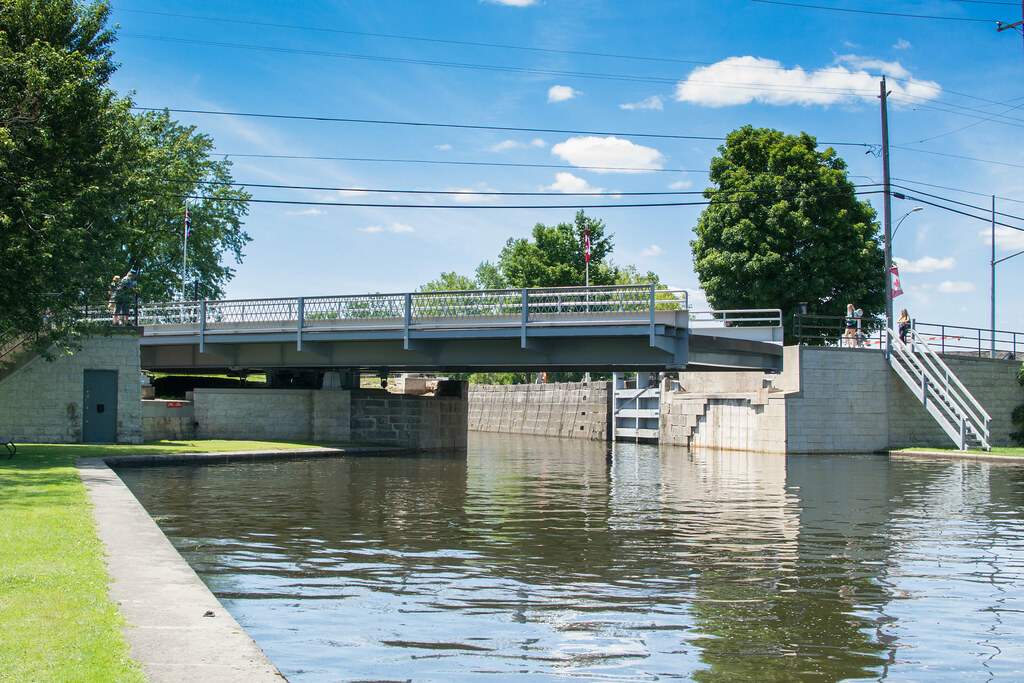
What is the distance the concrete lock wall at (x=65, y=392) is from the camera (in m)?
30.2

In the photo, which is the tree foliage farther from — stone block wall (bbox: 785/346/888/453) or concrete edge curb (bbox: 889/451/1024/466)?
concrete edge curb (bbox: 889/451/1024/466)

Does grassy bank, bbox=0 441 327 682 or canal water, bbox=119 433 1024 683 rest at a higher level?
grassy bank, bbox=0 441 327 682

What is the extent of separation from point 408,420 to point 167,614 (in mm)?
36215

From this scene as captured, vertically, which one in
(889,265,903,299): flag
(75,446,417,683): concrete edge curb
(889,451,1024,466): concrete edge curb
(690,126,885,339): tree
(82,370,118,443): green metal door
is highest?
(690,126,885,339): tree

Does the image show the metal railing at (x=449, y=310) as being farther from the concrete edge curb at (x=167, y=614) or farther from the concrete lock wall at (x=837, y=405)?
the concrete edge curb at (x=167, y=614)

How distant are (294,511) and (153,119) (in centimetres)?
4854

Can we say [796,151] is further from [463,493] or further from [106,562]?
[106,562]

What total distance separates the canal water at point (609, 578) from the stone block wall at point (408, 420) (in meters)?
18.7

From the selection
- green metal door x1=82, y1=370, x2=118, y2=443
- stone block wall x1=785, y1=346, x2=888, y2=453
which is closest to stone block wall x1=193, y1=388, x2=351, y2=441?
green metal door x1=82, y1=370, x2=118, y2=443

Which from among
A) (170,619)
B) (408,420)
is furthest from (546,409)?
(170,619)

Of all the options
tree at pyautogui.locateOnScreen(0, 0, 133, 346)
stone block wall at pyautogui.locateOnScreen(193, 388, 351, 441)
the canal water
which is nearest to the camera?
the canal water

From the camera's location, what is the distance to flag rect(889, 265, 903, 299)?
43144mm

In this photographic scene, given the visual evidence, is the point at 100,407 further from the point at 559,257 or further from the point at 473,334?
the point at 559,257

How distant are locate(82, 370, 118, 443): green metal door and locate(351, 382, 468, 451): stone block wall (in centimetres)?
1245
